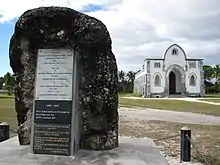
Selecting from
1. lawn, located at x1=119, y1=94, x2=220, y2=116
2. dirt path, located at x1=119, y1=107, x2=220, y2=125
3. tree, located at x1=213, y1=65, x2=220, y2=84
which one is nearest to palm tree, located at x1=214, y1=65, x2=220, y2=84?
tree, located at x1=213, y1=65, x2=220, y2=84

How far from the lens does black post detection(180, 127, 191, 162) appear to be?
7.37 m

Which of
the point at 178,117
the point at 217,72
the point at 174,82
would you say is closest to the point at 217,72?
the point at 217,72

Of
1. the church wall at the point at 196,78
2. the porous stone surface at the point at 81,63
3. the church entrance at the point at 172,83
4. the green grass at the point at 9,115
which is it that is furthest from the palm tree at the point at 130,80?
the porous stone surface at the point at 81,63

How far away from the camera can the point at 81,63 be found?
5812mm

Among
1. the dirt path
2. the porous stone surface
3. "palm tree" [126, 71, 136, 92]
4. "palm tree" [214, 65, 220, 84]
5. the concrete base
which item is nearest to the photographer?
the concrete base

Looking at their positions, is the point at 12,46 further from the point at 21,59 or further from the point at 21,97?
the point at 21,97

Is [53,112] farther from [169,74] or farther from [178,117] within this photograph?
[169,74]

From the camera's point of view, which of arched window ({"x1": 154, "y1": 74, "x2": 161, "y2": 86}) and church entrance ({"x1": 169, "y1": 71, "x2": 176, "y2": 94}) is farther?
church entrance ({"x1": 169, "y1": 71, "x2": 176, "y2": 94})

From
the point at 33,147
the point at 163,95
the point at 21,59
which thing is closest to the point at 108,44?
the point at 21,59

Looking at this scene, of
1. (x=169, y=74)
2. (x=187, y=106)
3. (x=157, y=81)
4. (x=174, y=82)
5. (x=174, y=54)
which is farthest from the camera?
(x=174, y=82)

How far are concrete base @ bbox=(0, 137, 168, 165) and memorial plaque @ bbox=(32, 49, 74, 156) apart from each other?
20 cm

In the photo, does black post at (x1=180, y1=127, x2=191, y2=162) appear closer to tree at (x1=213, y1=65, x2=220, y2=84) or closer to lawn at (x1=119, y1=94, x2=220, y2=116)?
lawn at (x1=119, y1=94, x2=220, y2=116)

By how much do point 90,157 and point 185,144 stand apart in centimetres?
287

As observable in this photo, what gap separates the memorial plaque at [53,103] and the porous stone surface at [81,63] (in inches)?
11.1
